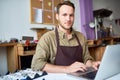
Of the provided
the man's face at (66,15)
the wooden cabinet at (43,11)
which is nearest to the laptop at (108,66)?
the man's face at (66,15)

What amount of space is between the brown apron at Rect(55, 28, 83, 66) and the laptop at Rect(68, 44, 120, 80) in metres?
0.33

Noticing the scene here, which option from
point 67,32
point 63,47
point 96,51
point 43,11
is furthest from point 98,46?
point 63,47

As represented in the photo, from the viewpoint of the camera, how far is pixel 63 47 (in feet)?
4.62

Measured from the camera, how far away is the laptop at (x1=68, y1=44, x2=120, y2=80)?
2.74 ft

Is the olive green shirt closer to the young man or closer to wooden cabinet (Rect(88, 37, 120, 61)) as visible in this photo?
the young man

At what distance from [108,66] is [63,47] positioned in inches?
22.7

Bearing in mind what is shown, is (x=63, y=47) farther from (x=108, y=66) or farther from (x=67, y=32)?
(x=108, y=66)

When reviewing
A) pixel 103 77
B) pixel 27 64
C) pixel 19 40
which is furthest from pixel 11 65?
pixel 103 77

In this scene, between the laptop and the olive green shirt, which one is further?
the olive green shirt

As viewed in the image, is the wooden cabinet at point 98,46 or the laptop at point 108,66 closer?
the laptop at point 108,66

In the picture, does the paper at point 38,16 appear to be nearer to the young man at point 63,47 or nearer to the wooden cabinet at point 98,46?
the wooden cabinet at point 98,46

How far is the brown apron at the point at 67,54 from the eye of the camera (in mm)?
1350

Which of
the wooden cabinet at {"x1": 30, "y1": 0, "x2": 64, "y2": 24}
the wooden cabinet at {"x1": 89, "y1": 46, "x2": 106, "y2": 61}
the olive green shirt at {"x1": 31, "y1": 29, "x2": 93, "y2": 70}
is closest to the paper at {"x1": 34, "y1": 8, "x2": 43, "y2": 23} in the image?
the wooden cabinet at {"x1": 30, "y1": 0, "x2": 64, "y2": 24}

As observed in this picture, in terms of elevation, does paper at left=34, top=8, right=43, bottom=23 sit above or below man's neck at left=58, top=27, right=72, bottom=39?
above
